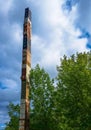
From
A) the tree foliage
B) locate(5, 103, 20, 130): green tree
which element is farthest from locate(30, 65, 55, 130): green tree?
locate(5, 103, 20, 130): green tree

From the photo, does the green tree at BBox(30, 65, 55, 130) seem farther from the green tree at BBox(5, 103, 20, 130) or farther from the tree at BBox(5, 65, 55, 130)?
the green tree at BBox(5, 103, 20, 130)

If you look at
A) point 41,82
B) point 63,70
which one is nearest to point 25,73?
point 41,82

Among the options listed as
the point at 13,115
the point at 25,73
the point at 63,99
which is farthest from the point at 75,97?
the point at 13,115

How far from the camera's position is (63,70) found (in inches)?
1729

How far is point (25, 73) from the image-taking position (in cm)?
3925

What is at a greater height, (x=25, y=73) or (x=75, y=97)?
(x=25, y=73)

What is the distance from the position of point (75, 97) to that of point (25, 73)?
6.53 meters

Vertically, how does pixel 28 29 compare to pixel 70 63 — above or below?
above

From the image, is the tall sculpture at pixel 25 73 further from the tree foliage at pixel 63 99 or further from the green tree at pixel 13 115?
the green tree at pixel 13 115

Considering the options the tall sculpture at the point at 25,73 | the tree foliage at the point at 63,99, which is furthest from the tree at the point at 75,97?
the tall sculpture at the point at 25,73

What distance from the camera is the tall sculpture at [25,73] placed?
123ft

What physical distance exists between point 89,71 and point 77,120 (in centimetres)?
669

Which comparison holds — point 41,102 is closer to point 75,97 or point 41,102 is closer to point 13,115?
point 75,97

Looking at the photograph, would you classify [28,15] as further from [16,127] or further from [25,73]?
[16,127]
